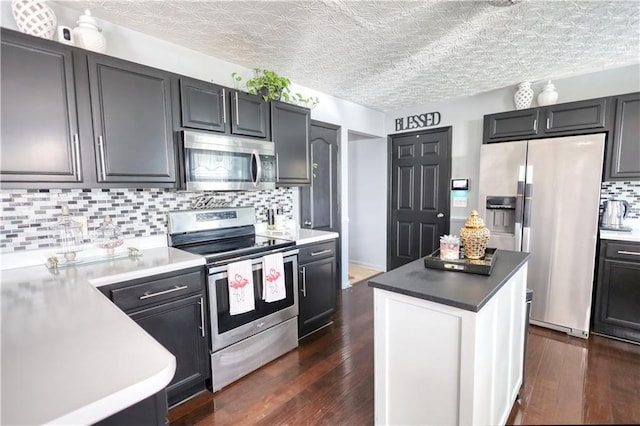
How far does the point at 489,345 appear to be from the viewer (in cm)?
132

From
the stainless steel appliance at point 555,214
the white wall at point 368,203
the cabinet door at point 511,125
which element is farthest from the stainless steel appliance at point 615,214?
the white wall at point 368,203

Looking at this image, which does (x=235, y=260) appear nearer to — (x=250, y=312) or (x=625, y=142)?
(x=250, y=312)

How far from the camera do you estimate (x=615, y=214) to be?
279 cm

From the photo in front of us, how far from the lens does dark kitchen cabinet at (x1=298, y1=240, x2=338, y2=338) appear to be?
2.62 metres

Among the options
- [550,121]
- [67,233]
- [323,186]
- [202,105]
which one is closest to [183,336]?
[67,233]

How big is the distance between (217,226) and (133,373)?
78.0 inches

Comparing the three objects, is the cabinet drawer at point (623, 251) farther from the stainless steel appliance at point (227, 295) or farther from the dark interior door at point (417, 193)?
the stainless steel appliance at point (227, 295)

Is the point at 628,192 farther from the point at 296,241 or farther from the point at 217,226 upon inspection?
the point at 217,226

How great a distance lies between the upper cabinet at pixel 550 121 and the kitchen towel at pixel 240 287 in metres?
2.92

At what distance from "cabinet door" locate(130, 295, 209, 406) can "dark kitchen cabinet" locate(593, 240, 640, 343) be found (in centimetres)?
337

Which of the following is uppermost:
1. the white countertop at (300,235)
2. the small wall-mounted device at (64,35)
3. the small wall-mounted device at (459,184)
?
the small wall-mounted device at (64,35)

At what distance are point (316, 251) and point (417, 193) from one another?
7.52 ft

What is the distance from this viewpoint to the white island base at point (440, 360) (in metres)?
1.22

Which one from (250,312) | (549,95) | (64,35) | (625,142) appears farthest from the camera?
(549,95)
